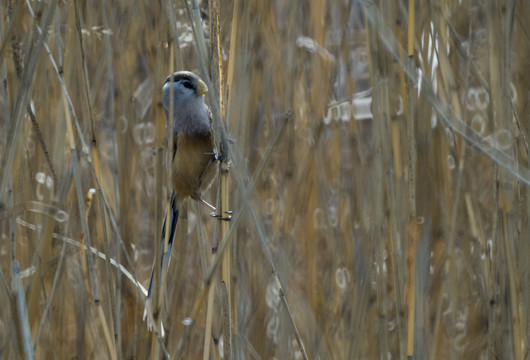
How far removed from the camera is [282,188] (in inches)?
70.7

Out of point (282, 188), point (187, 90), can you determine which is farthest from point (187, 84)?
point (282, 188)

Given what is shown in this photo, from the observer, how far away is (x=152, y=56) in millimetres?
1608

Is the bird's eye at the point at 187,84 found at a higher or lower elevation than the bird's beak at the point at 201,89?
higher

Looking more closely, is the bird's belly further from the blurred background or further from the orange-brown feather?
the blurred background

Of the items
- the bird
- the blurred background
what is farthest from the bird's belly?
the blurred background

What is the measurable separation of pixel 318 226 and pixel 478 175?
1.49 ft

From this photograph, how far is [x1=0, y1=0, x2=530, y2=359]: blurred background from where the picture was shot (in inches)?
40.9

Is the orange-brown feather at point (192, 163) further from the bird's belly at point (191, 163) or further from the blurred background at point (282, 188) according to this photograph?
the blurred background at point (282, 188)

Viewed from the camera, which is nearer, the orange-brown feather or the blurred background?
the blurred background

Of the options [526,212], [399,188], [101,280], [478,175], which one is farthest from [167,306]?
[478,175]

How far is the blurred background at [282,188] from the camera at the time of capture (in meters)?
1.04

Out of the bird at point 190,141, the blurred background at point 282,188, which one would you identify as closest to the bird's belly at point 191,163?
the bird at point 190,141

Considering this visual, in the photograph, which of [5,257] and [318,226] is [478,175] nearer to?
[318,226]

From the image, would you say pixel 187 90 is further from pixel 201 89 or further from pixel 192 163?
pixel 192 163
